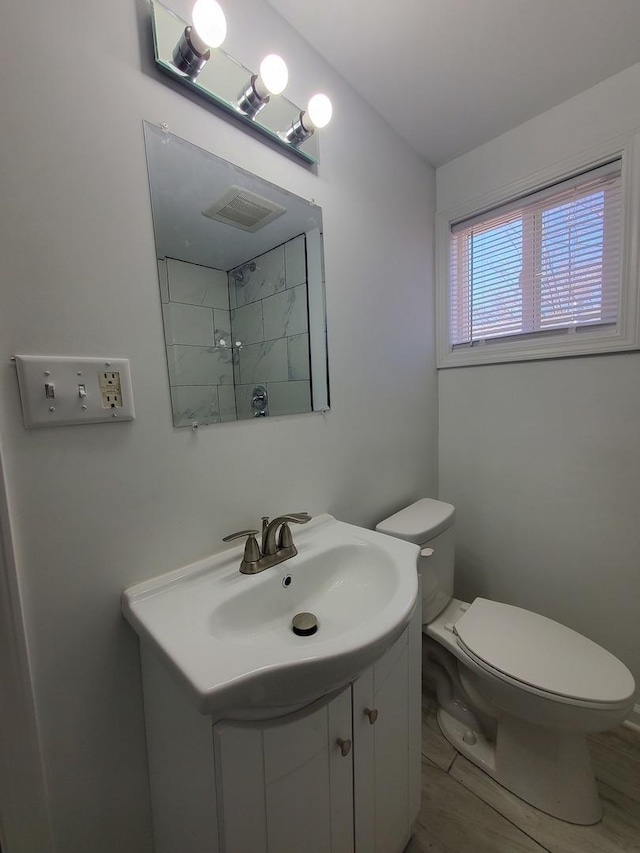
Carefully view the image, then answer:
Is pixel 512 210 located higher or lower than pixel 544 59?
lower

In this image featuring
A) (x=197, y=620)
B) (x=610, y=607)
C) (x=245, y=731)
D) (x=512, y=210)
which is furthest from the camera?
(x=512, y=210)

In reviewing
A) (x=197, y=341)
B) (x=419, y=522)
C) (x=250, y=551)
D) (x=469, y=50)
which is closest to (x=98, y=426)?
(x=197, y=341)

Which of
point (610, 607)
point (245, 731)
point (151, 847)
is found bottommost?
point (151, 847)

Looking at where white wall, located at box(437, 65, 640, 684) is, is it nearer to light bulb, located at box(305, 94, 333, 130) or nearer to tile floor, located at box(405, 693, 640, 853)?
tile floor, located at box(405, 693, 640, 853)

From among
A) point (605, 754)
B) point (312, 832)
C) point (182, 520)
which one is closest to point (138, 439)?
point (182, 520)

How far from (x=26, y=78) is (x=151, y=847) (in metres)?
1.56

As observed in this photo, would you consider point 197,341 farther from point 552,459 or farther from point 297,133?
point 552,459

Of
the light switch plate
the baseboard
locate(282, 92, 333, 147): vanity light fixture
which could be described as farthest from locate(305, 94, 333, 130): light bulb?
the baseboard

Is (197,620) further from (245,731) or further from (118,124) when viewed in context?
(118,124)

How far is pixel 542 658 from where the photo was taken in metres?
1.00

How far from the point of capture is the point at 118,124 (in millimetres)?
656

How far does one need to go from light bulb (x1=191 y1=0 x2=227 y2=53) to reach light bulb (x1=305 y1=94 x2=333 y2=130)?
0.89 ft

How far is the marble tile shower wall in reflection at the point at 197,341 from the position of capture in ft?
2.47

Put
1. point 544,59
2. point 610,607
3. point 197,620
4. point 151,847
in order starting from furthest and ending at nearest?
point 610,607 < point 544,59 < point 151,847 < point 197,620
